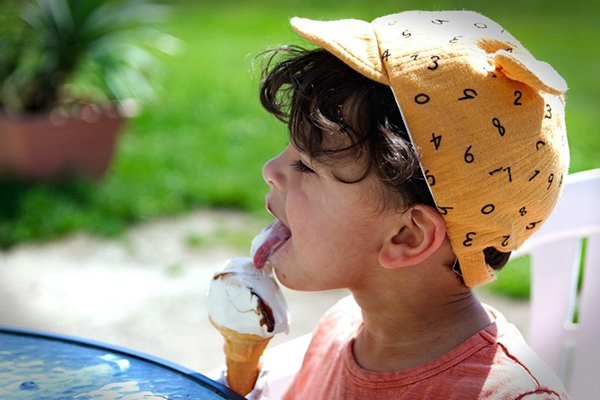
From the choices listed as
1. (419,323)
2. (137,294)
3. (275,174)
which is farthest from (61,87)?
(419,323)

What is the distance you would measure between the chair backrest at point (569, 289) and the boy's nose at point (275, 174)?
2.37 feet

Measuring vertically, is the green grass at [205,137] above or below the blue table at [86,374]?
below

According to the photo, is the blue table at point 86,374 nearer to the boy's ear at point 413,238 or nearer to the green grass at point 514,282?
the boy's ear at point 413,238

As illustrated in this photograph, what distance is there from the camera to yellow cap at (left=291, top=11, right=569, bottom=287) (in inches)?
48.9

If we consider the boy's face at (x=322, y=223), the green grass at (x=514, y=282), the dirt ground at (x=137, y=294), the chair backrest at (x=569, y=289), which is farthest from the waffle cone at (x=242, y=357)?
the green grass at (x=514, y=282)

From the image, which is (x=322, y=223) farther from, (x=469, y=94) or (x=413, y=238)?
(x=469, y=94)

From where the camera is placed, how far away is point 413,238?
4.47 feet

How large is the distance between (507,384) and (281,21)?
7.19 m

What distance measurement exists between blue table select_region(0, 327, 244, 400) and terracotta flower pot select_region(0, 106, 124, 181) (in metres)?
2.99

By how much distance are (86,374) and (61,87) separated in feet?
11.5

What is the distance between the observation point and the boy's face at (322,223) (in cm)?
136

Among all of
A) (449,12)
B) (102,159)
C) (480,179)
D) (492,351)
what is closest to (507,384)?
(492,351)

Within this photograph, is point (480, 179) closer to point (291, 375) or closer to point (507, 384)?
point (507, 384)

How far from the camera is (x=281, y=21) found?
8.20 metres
